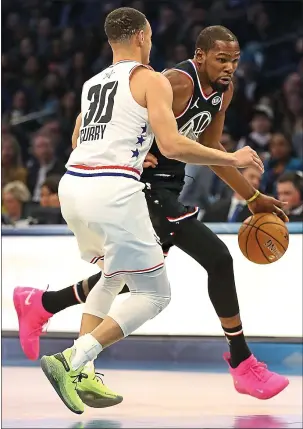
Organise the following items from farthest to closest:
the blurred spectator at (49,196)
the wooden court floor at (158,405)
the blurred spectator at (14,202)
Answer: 1. the blurred spectator at (14,202)
2. the blurred spectator at (49,196)
3. the wooden court floor at (158,405)

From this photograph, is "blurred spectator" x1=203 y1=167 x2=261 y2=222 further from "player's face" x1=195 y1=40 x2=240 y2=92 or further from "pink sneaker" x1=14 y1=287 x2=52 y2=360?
"player's face" x1=195 y1=40 x2=240 y2=92

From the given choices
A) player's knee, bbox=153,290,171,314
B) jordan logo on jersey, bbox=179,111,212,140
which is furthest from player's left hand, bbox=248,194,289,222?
player's knee, bbox=153,290,171,314

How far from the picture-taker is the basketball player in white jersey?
14.6ft

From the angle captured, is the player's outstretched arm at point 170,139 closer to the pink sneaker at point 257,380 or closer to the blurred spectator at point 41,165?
the pink sneaker at point 257,380

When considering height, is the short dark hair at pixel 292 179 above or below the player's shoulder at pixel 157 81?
below

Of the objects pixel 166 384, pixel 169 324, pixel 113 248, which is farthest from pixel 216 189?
pixel 113 248

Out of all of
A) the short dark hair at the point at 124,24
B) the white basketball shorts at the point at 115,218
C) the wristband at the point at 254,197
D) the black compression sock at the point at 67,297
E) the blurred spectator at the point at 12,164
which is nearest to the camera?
the white basketball shorts at the point at 115,218

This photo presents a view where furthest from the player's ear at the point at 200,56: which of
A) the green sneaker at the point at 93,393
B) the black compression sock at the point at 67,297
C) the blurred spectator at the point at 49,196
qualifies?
the blurred spectator at the point at 49,196

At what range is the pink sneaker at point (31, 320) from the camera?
5863 millimetres

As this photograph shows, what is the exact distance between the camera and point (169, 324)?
7879 mm

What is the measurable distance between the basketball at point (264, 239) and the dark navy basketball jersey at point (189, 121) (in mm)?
449

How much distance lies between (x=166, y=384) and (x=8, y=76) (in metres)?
6.94

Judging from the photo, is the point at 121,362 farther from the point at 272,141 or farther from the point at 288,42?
the point at 288,42

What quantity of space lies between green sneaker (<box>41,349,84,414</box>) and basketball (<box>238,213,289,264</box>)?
133 centimetres
